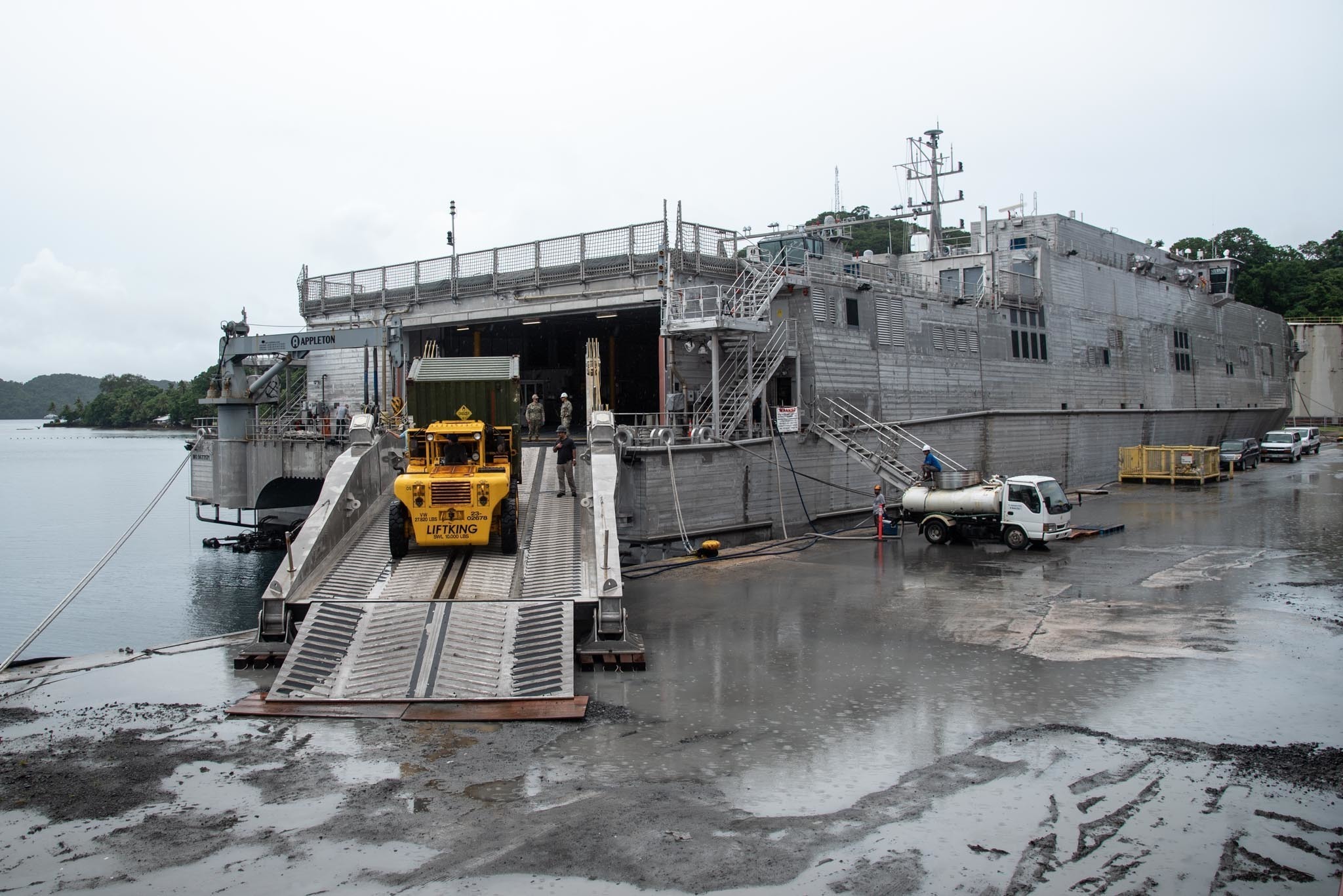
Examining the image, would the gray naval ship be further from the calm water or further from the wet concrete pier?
the wet concrete pier

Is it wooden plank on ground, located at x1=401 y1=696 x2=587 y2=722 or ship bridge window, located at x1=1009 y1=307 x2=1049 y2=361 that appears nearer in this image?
wooden plank on ground, located at x1=401 y1=696 x2=587 y2=722

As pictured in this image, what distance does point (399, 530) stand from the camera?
1579cm

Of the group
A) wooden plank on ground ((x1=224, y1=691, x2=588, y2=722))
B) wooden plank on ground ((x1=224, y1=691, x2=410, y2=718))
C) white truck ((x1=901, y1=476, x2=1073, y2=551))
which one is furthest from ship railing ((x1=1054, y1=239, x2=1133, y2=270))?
wooden plank on ground ((x1=224, y1=691, x2=410, y2=718))

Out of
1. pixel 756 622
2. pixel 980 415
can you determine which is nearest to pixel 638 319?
pixel 980 415

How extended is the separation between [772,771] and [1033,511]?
1603cm

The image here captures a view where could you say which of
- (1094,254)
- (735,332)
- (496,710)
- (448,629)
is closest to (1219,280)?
(1094,254)

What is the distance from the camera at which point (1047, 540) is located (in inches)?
949

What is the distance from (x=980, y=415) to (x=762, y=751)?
2727 cm

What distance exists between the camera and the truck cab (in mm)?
23578

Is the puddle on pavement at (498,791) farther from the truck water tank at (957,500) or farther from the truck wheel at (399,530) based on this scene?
the truck water tank at (957,500)

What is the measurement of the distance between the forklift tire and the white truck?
1261 centimetres

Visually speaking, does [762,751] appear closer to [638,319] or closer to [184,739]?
[184,739]

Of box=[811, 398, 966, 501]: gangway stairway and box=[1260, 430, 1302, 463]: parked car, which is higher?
box=[811, 398, 966, 501]: gangway stairway

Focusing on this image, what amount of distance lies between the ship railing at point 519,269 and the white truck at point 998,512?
9202 mm
